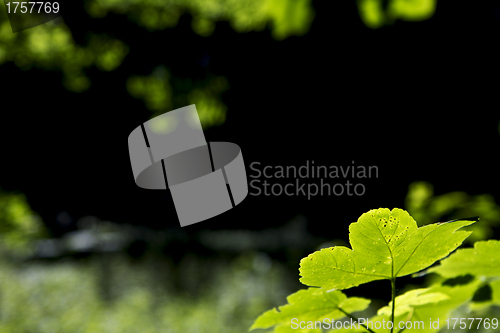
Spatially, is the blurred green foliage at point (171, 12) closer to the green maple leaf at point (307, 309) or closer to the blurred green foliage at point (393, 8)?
the blurred green foliage at point (393, 8)

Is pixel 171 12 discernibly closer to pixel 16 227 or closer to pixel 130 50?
pixel 130 50

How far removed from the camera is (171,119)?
3.31 metres

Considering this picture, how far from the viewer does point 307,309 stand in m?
0.37

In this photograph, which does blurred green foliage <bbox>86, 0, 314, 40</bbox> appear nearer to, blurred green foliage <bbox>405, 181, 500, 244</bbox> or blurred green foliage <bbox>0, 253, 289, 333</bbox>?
blurred green foliage <bbox>405, 181, 500, 244</bbox>

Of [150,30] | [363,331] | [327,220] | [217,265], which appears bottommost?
[217,265]

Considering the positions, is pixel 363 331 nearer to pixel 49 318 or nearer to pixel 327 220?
pixel 49 318

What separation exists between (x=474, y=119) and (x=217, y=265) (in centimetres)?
295

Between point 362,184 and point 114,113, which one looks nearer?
point 362,184

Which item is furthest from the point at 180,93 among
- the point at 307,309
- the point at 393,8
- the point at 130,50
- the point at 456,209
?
the point at 307,309

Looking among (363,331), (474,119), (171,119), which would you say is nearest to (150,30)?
(171,119)

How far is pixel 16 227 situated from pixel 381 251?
4.01m

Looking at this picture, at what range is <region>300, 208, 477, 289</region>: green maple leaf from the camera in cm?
30

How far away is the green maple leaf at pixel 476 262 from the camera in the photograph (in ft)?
1.11

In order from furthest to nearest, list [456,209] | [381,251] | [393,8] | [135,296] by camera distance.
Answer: [135,296]
[456,209]
[393,8]
[381,251]
